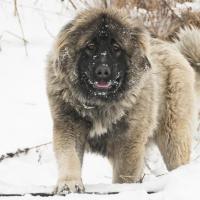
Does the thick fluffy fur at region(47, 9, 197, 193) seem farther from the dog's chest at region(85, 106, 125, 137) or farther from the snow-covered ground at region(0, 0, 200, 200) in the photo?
the snow-covered ground at region(0, 0, 200, 200)

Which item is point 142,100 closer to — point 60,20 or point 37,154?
point 37,154

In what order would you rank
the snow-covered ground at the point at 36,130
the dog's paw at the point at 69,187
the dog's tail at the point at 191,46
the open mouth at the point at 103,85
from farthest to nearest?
the dog's tail at the point at 191,46 < the open mouth at the point at 103,85 < the dog's paw at the point at 69,187 < the snow-covered ground at the point at 36,130

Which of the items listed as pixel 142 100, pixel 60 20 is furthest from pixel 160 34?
pixel 142 100

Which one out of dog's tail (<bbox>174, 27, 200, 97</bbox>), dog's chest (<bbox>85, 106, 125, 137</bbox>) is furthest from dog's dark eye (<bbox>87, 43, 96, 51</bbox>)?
dog's tail (<bbox>174, 27, 200, 97</bbox>)

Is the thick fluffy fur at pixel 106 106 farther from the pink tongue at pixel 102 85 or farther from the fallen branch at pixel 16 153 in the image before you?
the fallen branch at pixel 16 153

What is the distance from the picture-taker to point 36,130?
6969 mm

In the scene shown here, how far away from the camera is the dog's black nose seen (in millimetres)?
4375

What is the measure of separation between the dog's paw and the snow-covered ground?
7cm

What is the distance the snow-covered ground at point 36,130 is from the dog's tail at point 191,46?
3.25 ft

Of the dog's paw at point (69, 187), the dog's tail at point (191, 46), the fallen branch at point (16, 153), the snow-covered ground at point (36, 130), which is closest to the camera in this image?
the snow-covered ground at point (36, 130)

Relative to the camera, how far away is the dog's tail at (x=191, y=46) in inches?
231

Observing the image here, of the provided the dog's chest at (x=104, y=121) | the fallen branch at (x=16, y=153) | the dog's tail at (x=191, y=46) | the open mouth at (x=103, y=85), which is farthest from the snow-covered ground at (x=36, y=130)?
the dog's tail at (x=191, y=46)

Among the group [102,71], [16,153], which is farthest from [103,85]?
[16,153]

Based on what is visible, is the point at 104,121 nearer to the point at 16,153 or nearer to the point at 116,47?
the point at 116,47
